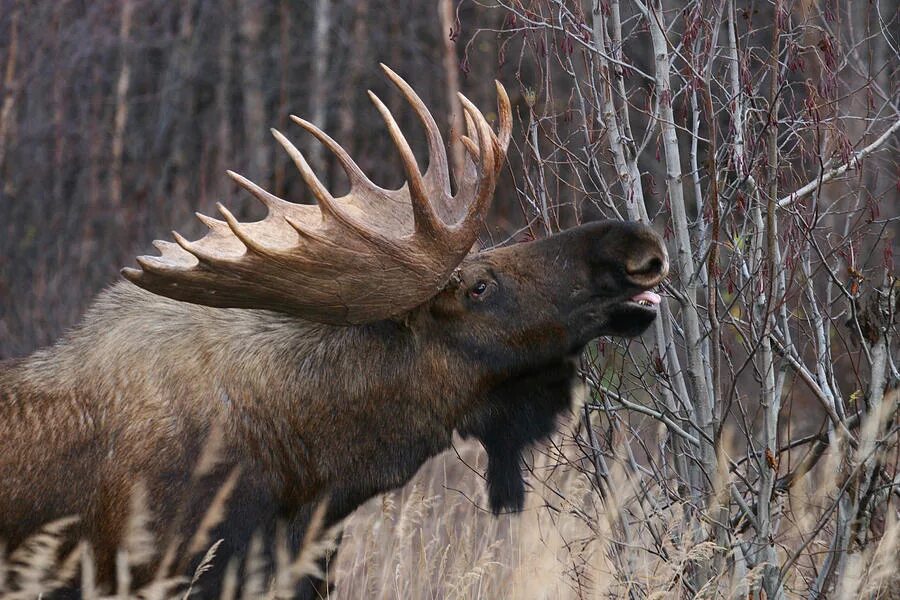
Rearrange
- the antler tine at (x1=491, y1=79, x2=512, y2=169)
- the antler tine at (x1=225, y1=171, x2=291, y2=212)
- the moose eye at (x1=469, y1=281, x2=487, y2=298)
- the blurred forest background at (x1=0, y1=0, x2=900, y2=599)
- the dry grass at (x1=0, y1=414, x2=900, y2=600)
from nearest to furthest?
the dry grass at (x1=0, y1=414, x2=900, y2=600)
the antler tine at (x1=225, y1=171, x2=291, y2=212)
the blurred forest background at (x1=0, y1=0, x2=900, y2=599)
the antler tine at (x1=491, y1=79, x2=512, y2=169)
the moose eye at (x1=469, y1=281, x2=487, y2=298)

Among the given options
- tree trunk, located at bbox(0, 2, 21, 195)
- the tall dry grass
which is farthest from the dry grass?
tree trunk, located at bbox(0, 2, 21, 195)

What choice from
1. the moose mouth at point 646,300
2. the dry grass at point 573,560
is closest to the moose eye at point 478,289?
the moose mouth at point 646,300

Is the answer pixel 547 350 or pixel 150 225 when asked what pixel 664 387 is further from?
pixel 150 225

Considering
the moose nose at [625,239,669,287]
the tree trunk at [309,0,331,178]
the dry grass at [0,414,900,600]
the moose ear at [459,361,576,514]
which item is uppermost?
the tree trunk at [309,0,331,178]

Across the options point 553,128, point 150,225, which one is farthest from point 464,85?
point 553,128

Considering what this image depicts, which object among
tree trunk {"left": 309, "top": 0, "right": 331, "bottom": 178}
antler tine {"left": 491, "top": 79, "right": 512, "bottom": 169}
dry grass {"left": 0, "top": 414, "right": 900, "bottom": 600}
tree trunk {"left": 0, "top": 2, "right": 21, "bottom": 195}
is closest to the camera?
dry grass {"left": 0, "top": 414, "right": 900, "bottom": 600}

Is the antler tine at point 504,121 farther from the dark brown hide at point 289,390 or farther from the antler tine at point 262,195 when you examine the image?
the antler tine at point 262,195

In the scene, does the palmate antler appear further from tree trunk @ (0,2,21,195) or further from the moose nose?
tree trunk @ (0,2,21,195)

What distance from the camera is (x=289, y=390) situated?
4531 millimetres

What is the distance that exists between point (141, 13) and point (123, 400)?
8.74 m

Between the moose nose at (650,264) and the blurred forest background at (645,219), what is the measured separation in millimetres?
197

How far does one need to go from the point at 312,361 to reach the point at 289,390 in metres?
0.12

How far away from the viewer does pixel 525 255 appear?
4621mm

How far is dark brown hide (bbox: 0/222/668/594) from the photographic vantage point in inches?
171
